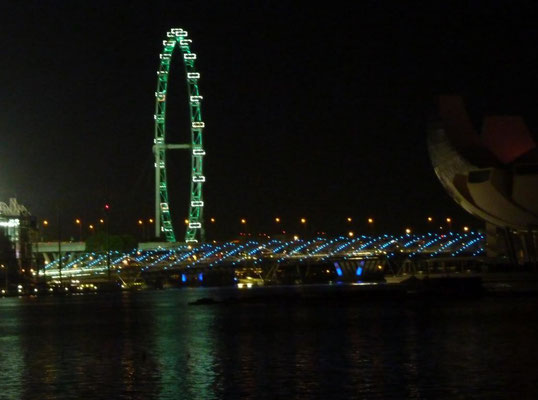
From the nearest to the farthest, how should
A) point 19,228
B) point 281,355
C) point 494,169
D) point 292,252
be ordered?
1. point 281,355
2. point 494,169
3. point 292,252
4. point 19,228

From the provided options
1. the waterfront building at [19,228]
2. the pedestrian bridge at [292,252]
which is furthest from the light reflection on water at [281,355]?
the waterfront building at [19,228]

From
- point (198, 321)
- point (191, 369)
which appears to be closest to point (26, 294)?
point (198, 321)

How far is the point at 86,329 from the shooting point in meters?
40.3

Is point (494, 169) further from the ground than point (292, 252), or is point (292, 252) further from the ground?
point (494, 169)

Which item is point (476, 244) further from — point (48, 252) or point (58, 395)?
point (58, 395)

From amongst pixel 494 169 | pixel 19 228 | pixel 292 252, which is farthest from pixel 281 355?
pixel 19 228

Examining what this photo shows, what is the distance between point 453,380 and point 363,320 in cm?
1886

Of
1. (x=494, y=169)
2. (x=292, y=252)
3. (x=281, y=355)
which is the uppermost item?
(x=494, y=169)

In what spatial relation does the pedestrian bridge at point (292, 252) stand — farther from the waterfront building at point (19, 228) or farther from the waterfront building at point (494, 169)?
the waterfront building at point (494, 169)

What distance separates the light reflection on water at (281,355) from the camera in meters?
20.5

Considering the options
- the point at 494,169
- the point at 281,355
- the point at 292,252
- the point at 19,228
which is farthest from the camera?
the point at 19,228

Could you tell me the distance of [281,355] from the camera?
2691 cm

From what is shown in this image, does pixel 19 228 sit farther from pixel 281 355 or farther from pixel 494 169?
pixel 281 355

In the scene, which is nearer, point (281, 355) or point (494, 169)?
point (281, 355)
